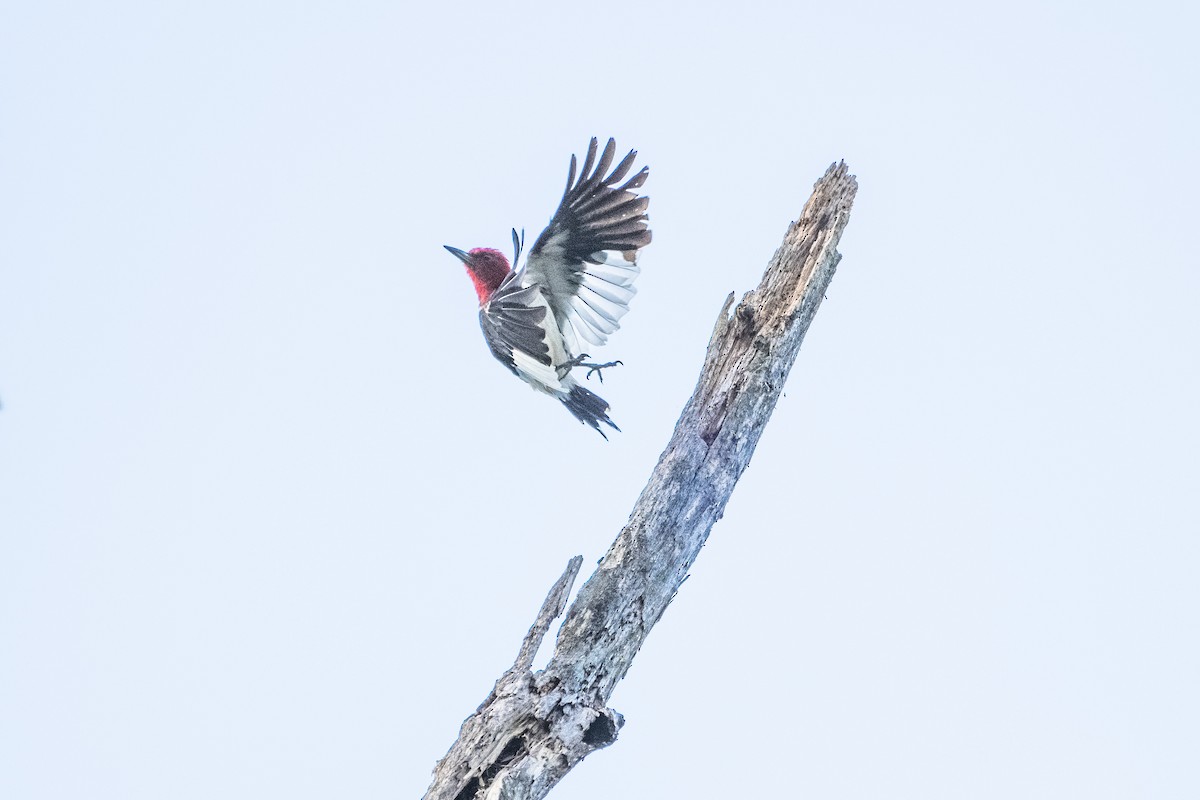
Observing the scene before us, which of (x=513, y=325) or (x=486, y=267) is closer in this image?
(x=513, y=325)

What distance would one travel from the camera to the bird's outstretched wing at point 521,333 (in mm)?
6625

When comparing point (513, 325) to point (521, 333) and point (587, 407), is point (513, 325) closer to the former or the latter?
point (521, 333)

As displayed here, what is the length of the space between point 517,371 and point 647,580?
2.56 metres

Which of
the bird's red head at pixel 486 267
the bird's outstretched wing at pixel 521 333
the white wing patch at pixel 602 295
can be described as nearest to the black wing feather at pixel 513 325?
the bird's outstretched wing at pixel 521 333

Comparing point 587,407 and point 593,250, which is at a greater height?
point 593,250

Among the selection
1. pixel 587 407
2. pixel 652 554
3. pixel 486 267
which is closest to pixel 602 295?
pixel 587 407

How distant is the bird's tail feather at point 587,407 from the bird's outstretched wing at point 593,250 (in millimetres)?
321

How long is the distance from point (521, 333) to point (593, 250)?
64 cm

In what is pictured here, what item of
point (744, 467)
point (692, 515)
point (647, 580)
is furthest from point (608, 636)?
point (744, 467)

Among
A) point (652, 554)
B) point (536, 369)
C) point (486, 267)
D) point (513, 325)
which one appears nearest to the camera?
point (652, 554)

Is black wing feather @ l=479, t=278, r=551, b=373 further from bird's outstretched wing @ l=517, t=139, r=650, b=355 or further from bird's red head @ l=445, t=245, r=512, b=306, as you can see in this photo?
bird's red head @ l=445, t=245, r=512, b=306

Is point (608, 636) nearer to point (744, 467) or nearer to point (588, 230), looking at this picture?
point (744, 467)

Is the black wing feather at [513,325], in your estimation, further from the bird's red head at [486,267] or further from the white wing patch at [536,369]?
the bird's red head at [486,267]

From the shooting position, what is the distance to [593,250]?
22.2ft
